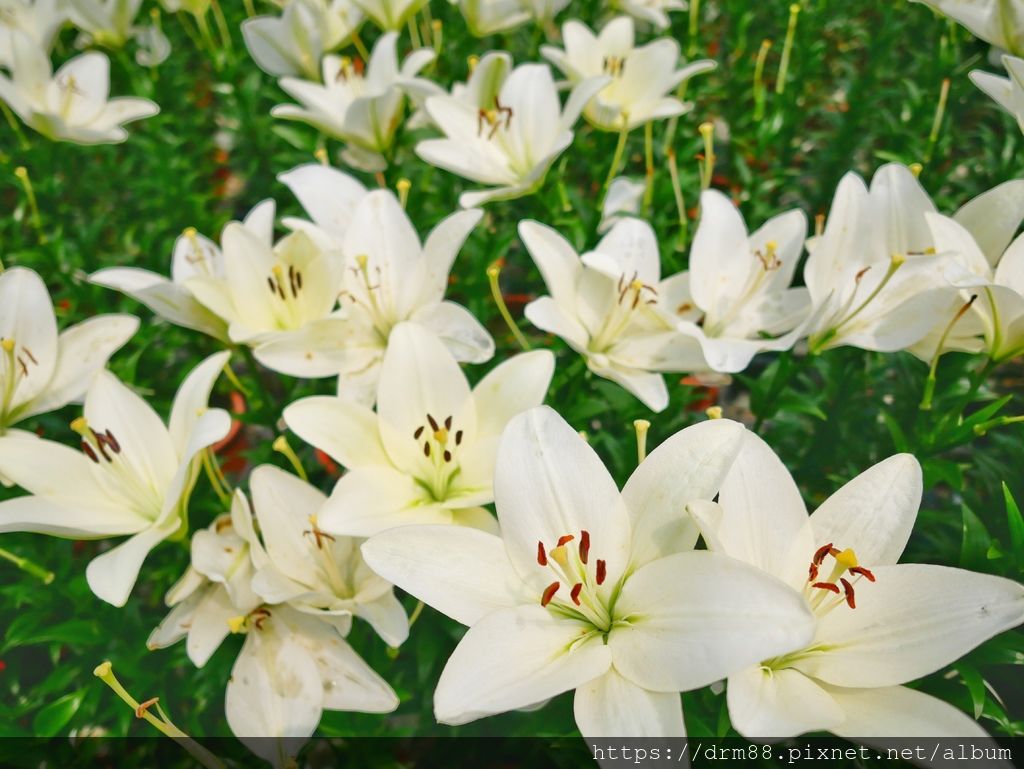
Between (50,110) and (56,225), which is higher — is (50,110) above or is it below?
above

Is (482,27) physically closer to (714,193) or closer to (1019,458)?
(714,193)

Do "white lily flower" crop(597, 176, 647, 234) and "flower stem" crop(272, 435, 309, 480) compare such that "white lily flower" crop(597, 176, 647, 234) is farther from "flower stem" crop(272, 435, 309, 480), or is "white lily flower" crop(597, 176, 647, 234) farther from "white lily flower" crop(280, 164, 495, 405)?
"flower stem" crop(272, 435, 309, 480)

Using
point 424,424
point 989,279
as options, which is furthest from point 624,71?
point 424,424

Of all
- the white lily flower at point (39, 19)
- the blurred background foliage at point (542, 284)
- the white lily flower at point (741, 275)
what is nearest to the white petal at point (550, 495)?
the blurred background foliage at point (542, 284)

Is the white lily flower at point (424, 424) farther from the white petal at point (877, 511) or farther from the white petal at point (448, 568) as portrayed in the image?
the white petal at point (877, 511)

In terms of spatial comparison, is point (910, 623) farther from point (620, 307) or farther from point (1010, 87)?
point (1010, 87)

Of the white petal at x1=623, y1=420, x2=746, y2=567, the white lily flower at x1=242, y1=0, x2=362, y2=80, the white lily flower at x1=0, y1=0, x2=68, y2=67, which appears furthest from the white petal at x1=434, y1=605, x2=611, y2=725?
the white lily flower at x1=0, y1=0, x2=68, y2=67

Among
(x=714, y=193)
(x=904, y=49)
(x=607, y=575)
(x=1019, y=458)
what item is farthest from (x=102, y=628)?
(x=904, y=49)
